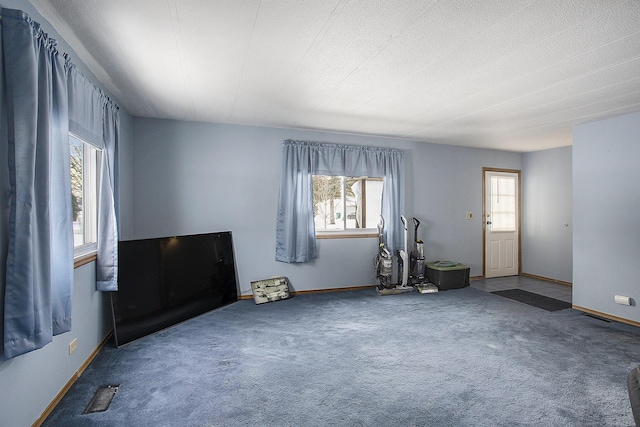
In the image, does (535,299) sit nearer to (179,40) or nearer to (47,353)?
(179,40)

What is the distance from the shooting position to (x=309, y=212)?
4.79 m

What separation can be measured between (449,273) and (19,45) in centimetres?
538

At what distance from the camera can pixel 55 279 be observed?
1.95m

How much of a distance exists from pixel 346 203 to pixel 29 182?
4046mm

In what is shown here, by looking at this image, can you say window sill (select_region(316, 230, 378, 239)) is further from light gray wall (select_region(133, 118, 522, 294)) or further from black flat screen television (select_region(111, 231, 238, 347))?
black flat screen television (select_region(111, 231, 238, 347))

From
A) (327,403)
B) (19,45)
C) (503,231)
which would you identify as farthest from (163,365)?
(503,231)

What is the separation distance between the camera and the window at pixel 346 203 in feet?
16.8

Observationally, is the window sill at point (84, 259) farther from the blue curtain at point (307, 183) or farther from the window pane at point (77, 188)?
the blue curtain at point (307, 183)

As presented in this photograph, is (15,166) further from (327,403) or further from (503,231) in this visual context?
(503,231)

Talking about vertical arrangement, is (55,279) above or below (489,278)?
above

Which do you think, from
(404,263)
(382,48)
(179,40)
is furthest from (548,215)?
(179,40)

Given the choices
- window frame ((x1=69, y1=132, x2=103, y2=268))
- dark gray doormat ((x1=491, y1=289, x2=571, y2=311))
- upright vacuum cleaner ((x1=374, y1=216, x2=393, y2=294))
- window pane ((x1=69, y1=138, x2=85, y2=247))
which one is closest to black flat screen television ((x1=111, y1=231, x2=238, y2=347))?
window frame ((x1=69, y1=132, x2=103, y2=268))

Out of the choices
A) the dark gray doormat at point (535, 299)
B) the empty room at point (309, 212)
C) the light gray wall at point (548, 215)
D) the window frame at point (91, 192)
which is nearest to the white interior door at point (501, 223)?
the light gray wall at point (548, 215)

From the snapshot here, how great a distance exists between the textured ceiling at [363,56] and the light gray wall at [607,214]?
0.30 meters
